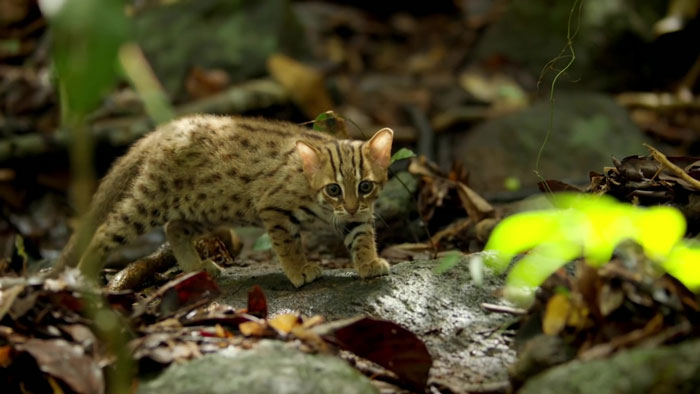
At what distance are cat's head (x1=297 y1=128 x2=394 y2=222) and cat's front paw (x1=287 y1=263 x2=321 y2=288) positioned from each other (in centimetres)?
37

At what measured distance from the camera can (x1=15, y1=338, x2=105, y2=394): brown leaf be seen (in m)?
3.08

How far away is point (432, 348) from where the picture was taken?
3781 millimetres

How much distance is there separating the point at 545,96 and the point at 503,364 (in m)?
8.41

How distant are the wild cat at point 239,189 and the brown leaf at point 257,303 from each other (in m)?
0.86

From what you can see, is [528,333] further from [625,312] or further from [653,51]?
[653,51]

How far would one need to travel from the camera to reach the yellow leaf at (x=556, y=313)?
3268 millimetres

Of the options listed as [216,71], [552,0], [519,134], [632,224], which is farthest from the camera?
[552,0]

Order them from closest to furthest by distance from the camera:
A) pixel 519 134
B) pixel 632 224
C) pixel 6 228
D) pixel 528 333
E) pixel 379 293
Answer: pixel 632 224, pixel 528 333, pixel 379 293, pixel 6 228, pixel 519 134

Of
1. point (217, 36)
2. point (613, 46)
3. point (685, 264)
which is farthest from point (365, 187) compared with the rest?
point (613, 46)

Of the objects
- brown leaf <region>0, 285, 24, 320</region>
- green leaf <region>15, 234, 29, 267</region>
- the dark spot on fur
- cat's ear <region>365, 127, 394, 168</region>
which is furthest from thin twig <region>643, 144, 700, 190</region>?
green leaf <region>15, 234, 29, 267</region>

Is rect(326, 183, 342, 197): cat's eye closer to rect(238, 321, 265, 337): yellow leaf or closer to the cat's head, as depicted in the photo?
the cat's head

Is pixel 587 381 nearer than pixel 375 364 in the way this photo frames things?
Yes

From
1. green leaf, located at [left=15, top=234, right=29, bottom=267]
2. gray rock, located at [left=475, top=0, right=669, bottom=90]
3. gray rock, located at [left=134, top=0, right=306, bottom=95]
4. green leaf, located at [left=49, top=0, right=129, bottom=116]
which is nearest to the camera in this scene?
green leaf, located at [left=49, top=0, right=129, bottom=116]

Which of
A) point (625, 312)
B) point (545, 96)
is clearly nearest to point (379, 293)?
point (625, 312)
